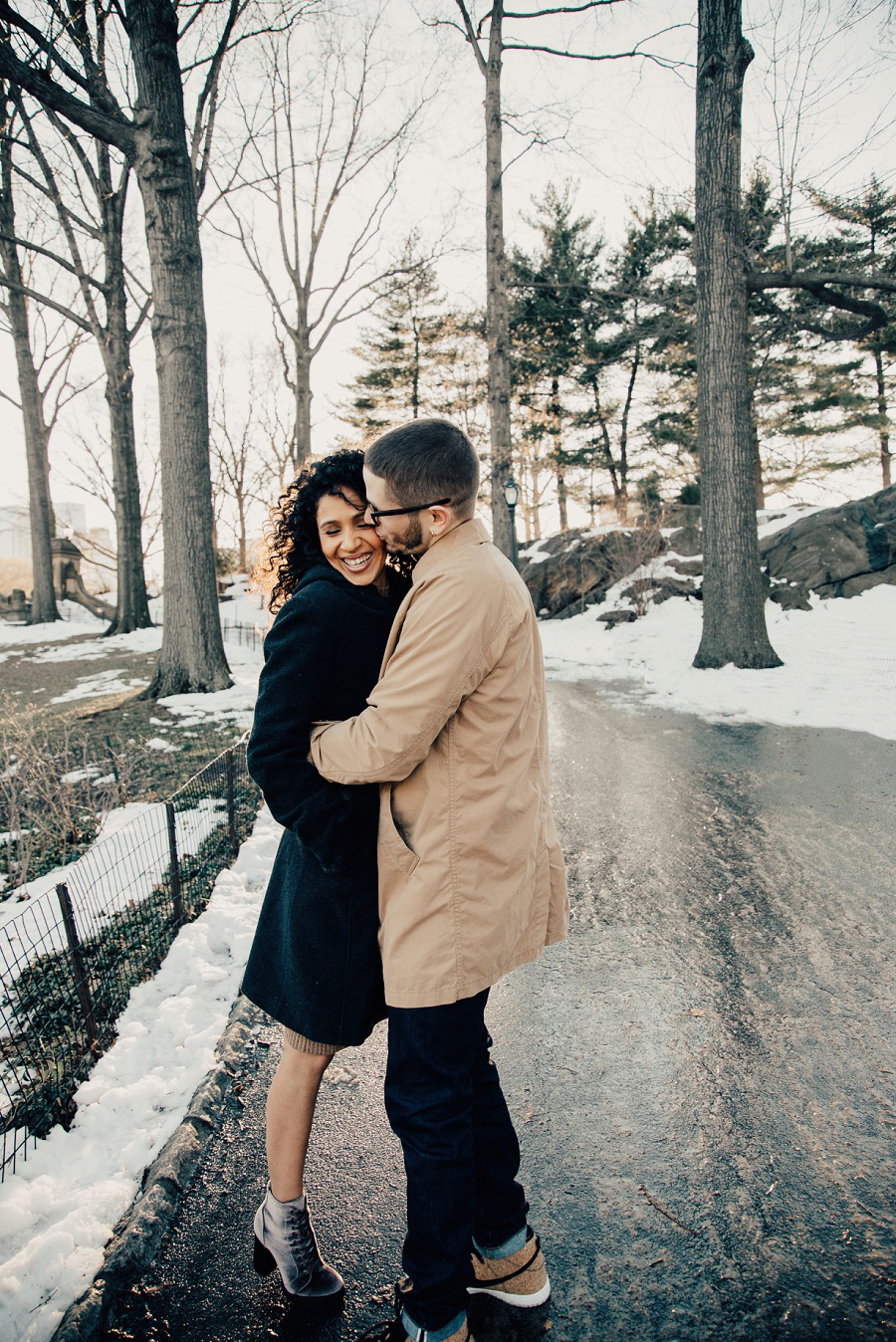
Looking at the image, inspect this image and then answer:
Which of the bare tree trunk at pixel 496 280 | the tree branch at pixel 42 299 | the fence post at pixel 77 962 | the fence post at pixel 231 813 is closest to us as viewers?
the fence post at pixel 77 962

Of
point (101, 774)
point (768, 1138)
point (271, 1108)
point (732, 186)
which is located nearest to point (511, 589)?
point (271, 1108)

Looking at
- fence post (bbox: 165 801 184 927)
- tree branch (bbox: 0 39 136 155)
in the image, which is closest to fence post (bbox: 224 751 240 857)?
fence post (bbox: 165 801 184 927)

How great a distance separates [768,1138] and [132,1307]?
178cm

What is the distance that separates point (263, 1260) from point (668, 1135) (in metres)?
1.22

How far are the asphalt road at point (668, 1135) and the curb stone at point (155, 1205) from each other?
0.05m

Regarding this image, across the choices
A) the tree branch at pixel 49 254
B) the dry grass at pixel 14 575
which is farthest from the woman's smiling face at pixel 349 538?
the dry grass at pixel 14 575

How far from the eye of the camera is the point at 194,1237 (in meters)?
1.97

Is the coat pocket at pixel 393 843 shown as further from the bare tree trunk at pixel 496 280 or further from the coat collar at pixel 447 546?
the bare tree trunk at pixel 496 280

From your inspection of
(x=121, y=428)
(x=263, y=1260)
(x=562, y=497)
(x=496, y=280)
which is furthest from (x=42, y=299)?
(x=562, y=497)

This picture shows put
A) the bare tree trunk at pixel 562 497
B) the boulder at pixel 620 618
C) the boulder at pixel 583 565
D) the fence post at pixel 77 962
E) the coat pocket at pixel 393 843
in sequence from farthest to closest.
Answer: the bare tree trunk at pixel 562 497 → the boulder at pixel 583 565 → the boulder at pixel 620 618 → the fence post at pixel 77 962 → the coat pocket at pixel 393 843

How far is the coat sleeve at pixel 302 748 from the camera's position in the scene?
5.19 ft

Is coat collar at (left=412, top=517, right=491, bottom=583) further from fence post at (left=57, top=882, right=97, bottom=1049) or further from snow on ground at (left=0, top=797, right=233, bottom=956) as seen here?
snow on ground at (left=0, top=797, right=233, bottom=956)

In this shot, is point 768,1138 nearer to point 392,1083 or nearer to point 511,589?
point 392,1083

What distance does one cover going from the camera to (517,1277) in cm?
180
